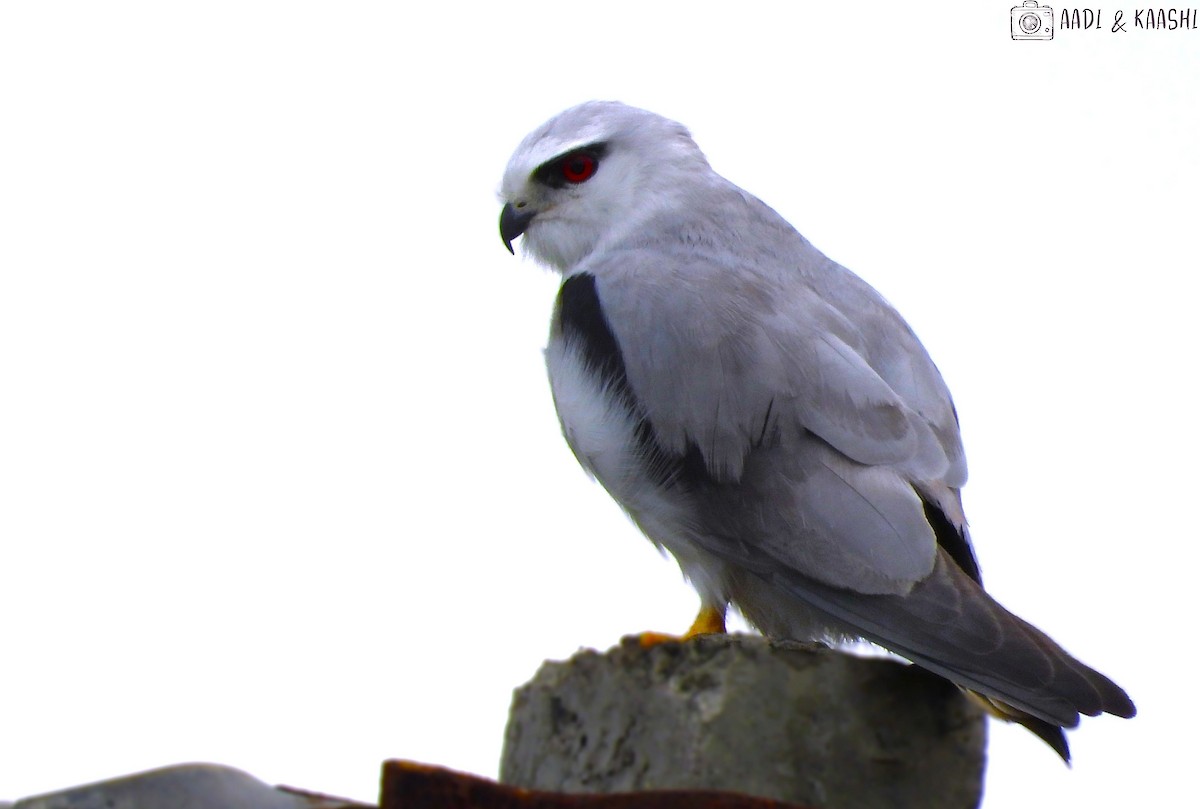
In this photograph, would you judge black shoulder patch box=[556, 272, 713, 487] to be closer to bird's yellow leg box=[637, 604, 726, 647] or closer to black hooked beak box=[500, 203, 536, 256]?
bird's yellow leg box=[637, 604, 726, 647]

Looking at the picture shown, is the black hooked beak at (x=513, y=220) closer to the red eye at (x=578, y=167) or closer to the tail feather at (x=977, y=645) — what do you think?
the red eye at (x=578, y=167)

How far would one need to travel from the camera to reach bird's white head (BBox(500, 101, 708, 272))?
17.6 feet

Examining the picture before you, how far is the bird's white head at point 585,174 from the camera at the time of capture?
5375 millimetres

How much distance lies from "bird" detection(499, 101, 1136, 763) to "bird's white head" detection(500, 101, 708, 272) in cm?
48

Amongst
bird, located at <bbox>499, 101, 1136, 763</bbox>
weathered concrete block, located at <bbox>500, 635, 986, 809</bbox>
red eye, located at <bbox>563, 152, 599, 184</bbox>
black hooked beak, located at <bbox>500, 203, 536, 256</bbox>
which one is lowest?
weathered concrete block, located at <bbox>500, 635, 986, 809</bbox>

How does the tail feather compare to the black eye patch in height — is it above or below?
below

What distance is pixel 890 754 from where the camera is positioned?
8.99ft

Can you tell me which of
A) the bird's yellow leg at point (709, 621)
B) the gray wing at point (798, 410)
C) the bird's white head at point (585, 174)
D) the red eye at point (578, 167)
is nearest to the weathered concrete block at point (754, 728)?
the gray wing at point (798, 410)

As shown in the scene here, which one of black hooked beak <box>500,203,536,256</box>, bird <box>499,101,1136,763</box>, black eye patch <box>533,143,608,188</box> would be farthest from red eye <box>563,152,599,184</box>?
bird <box>499,101,1136,763</box>

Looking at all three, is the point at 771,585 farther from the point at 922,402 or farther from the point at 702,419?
the point at 922,402

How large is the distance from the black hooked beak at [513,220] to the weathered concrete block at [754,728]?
3.06 m

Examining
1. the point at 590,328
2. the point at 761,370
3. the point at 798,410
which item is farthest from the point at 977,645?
the point at 590,328

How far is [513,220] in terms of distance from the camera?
5.64 meters

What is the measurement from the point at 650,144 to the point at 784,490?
2.24 m
